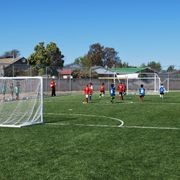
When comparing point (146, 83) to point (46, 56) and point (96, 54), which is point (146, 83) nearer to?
point (46, 56)

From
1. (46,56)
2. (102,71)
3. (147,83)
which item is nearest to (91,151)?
(147,83)

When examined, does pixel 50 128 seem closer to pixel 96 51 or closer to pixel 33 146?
pixel 33 146

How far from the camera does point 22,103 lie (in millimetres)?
19781

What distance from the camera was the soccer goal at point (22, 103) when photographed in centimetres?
1730

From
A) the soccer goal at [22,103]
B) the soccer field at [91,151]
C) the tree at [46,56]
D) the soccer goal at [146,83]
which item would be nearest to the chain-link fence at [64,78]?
the soccer goal at [146,83]

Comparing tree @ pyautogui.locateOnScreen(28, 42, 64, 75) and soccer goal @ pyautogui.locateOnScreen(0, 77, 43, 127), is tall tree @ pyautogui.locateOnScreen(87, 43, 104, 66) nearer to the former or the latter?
tree @ pyautogui.locateOnScreen(28, 42, 64, 75)

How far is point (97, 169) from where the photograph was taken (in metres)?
8.73

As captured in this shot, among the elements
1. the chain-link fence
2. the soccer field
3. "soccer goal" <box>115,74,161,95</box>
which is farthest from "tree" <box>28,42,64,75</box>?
the soccer field

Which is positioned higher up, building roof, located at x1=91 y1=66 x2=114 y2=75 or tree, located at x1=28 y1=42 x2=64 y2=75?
tree, located at x1=28 y1=42 x2=64 y2=75

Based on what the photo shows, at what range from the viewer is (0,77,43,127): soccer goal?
1730cm

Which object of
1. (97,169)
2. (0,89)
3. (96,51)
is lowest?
(97,169)

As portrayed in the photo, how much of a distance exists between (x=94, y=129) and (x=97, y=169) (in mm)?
6464

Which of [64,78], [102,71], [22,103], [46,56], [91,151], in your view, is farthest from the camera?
[102,71]

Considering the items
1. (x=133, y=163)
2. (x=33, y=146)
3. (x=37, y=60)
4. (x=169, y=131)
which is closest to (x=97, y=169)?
(x=133, y=163)
